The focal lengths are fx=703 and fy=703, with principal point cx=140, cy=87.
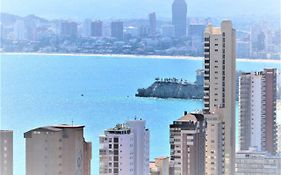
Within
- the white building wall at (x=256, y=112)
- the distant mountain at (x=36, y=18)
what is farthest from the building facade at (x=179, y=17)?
the white building wall at (x=256, y=112)

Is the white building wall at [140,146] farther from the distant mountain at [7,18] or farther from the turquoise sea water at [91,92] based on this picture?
the distant mountain at [7,18]

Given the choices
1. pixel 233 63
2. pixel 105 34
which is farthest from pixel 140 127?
pixel 233 63

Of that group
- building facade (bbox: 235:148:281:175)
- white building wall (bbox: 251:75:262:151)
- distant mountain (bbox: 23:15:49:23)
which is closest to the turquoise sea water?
distant mountain (bbox: 23:15:49:23)

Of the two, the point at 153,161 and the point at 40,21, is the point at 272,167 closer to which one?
the point at 153,161

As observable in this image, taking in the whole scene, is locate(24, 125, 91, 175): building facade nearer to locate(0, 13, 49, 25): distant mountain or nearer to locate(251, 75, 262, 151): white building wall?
locate(0, 13, 49, 25): distant mountain

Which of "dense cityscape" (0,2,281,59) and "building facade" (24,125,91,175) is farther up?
"dense cityscape" (0,2,281,59)

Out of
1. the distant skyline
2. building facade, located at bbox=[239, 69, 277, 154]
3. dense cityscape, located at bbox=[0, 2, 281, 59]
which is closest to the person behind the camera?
dense cityscape, located at bbox=[0, 2, 281, 59]
